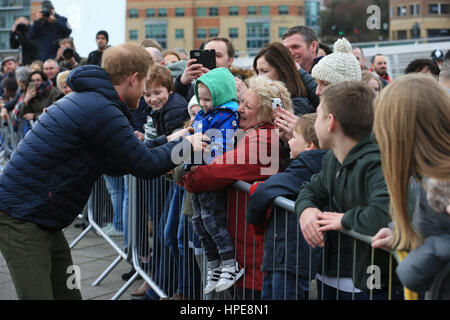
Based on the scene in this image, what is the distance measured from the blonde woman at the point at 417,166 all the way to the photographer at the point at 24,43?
13.3m

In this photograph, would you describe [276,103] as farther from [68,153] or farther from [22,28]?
[22,28]

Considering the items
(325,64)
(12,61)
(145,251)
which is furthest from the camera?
(12,61)

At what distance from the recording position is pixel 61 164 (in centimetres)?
343

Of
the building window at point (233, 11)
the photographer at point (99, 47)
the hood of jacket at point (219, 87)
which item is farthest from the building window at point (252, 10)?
the hood of jacket at point (219, 87)

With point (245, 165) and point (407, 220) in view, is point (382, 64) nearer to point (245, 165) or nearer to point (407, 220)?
point (245, 165)

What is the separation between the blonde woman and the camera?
215 centimetres

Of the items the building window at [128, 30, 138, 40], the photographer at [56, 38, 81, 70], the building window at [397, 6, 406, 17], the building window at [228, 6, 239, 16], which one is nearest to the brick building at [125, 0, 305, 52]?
the building window at [228, 6, 239, 16]

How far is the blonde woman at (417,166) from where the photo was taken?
84.6 inches

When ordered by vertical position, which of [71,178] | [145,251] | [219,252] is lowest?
[145,251]

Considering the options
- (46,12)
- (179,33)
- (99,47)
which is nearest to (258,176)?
(99,47)

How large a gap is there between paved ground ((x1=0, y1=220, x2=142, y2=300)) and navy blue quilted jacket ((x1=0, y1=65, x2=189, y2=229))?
230cm
